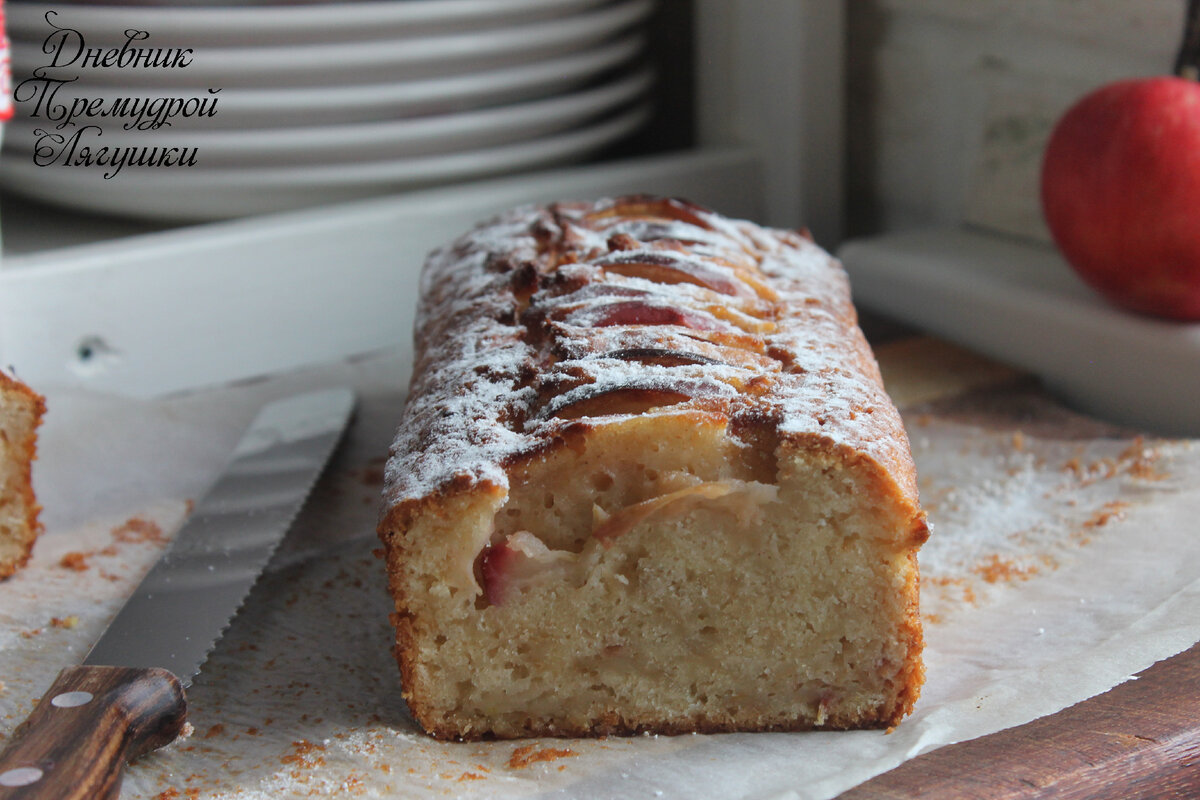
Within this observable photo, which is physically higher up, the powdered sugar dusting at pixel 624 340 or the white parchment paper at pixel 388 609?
the powdered sugar dusting at pixel 624 340

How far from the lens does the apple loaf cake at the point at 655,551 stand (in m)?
1.13

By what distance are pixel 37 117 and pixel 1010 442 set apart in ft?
5.08

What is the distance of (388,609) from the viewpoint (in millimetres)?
1418

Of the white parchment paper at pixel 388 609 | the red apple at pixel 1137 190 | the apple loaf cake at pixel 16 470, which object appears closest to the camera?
the white parchment paper at pixel 388 609

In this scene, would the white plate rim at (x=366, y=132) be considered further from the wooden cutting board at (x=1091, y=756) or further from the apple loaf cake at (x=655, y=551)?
Answer: the wooden cutting board at (x=1091, y=756)

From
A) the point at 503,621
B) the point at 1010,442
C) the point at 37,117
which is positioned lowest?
the point at 1010,442

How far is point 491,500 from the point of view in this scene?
43.6 inches

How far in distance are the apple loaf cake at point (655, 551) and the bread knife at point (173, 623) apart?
0.80 ft

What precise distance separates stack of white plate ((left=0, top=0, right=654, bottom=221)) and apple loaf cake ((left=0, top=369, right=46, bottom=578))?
0.59 metres

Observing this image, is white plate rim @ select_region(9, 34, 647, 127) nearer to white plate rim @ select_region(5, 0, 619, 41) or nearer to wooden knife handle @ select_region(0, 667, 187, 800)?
white plate rim @ select_region(5, 0, 619, 41)

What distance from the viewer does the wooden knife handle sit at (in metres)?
0.99

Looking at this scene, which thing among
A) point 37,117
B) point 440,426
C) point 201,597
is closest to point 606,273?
point 440,426

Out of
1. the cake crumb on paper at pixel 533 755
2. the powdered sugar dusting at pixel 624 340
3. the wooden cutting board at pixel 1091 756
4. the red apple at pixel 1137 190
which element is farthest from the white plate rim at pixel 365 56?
the wooden cutting board at pixel 1091 756

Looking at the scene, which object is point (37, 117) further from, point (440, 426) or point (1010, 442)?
point (1010, 442)
